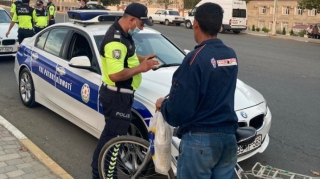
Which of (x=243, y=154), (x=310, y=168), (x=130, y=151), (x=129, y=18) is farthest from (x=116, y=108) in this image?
(x=310, y=168)

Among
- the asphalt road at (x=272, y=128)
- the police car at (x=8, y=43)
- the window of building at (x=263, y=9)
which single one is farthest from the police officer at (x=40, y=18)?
the window of building at (x=263, y=9)

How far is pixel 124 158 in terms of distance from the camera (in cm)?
373

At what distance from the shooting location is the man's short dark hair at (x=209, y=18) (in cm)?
247

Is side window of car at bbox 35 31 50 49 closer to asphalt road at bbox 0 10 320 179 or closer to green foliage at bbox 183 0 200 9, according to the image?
asphalt road at bbox 0 10 320 179

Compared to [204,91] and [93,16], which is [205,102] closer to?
[204,91]

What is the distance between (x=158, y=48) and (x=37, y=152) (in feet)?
6.89

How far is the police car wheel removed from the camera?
6512mm

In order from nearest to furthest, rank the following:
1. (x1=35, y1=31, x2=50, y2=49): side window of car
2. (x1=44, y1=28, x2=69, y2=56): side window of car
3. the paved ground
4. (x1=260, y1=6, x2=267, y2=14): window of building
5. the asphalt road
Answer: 1. the paved ground
2. the asphalt road
3. (x1=44, y1=28, x2=69, y2=56): side window of car
4. (x1=35, y1=31, x2=50, y2=49): side window of car
5. (x1=260, y1=6, x2=267, y2=14): window of building

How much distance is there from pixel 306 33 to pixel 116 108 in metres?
29.4

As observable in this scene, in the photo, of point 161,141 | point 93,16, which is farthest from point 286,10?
point 161,141

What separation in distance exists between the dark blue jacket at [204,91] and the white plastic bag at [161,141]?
1.03ft

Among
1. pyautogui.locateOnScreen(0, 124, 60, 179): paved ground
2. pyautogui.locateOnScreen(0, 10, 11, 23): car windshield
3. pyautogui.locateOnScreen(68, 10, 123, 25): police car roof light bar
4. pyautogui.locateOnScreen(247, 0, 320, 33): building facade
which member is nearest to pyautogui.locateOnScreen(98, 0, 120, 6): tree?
pyautogui.locateOnScreen(247, 0, 320, 33): building facade

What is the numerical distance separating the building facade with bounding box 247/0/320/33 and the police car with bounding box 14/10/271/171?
159 ft

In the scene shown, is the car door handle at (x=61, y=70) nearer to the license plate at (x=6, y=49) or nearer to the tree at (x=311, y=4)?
the license plate at (x=6, y=49)
